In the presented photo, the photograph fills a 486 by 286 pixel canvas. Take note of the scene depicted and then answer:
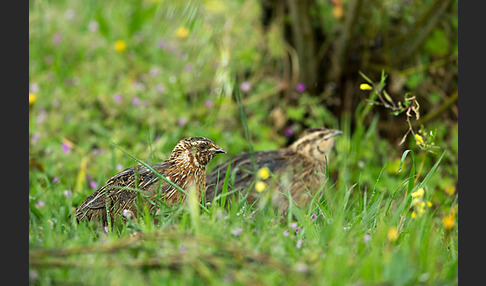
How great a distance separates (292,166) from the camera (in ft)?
19.5

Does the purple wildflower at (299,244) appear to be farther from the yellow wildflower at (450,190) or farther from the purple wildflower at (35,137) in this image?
the purple wildflower at (35,137)

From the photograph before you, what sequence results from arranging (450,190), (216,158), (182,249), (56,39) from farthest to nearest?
1. (56,39)
2. (216,158)
3. (450,190)
4. (182,249)

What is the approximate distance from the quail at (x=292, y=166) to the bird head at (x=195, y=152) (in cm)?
47

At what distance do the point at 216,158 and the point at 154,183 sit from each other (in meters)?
2.46

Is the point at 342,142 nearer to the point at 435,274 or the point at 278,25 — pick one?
the point at 278,25

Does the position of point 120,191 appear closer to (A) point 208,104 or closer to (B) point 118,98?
(A) point 208,104

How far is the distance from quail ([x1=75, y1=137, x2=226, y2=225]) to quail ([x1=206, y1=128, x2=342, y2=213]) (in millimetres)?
498

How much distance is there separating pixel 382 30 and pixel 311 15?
749 mm

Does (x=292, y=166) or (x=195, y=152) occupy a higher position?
(x=195, y=152)

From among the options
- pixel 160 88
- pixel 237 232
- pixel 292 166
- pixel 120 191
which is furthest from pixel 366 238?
pixel 160 88

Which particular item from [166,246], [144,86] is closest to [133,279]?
[166,246]

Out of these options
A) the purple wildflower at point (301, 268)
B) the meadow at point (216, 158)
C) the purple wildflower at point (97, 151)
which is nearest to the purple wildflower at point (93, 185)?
the meadow at point (216, 158)

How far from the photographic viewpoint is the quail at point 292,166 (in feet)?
18.3

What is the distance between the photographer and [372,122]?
24.1 feet
